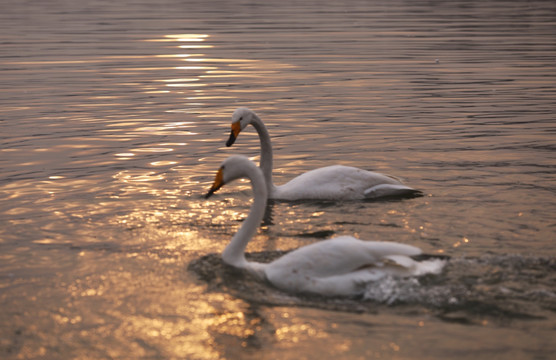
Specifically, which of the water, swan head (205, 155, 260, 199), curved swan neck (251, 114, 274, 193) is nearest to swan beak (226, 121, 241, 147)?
curved swan neck (251, 114, 274, 193)

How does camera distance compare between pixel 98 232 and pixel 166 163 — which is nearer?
pixel 98 232

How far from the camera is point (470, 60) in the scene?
24.7 meters

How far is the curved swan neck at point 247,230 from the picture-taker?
26.5ft

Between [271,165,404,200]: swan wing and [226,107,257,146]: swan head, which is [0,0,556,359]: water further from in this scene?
[226,107,257,146]: swan head

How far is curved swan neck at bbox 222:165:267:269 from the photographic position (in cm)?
806

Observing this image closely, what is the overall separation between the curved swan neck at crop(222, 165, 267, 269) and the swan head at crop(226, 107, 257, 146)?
267cm

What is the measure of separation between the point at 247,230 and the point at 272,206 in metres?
2.55

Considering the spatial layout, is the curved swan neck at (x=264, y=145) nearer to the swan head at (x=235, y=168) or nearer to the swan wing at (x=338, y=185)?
the swan wing at (x=338, y=185)

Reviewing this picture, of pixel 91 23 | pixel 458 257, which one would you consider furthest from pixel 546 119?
pixel 91 23

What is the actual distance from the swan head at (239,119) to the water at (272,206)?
2.68ft

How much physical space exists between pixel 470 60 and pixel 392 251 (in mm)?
18414

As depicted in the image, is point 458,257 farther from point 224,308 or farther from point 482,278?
point 224,308

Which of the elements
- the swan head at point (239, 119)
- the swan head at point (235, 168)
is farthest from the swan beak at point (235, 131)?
the swan head at point (235, 168)

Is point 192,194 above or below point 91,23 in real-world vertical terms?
below
